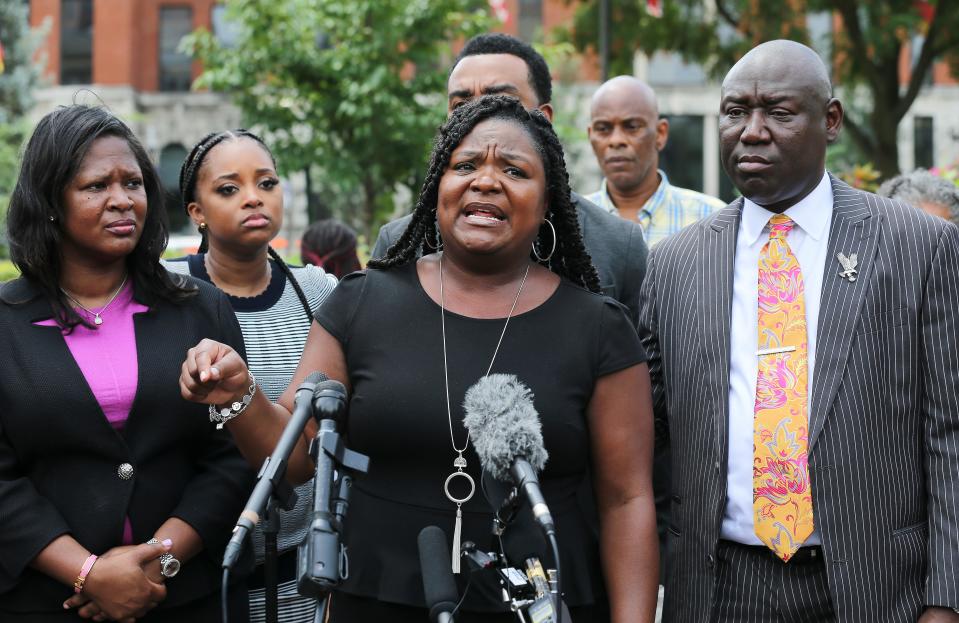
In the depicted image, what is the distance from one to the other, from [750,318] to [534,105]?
1.79 metres

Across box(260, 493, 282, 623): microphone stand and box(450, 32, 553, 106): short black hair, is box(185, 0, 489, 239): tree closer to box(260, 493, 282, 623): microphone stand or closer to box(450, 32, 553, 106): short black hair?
box(450, 32, 553, 106): short black hair

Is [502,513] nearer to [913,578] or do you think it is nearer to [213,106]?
[913,578]

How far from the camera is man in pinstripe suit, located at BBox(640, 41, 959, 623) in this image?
3.26 m

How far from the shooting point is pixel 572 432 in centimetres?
317

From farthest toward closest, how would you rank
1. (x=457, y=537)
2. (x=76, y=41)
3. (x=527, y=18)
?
1. (x=76, y=41)
2. (x=527, y=18)
3. (x=457, y=537)

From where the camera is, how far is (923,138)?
3797cm

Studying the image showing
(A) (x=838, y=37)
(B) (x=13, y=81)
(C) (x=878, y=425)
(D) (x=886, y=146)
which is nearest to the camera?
(C) (x=878, y=425)

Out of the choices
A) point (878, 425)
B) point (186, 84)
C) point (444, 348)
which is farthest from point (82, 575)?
point (186, 84)

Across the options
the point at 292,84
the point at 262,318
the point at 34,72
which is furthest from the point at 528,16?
the point at 262,318

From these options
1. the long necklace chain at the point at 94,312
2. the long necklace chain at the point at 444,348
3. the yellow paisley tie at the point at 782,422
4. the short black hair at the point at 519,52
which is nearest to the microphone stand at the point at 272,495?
the long necklace chain at the point at 444,348

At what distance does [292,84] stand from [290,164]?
1.50 metres

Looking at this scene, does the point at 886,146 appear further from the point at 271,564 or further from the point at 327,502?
the point at 327,502

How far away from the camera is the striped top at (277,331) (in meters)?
4.44

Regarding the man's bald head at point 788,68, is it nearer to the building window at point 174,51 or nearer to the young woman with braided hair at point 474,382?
the young woman with braided hair at point 474,382
